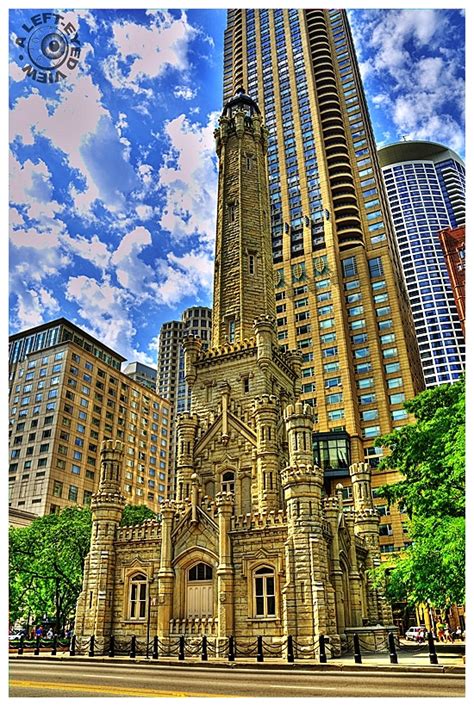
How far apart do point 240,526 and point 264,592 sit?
3.18 meters

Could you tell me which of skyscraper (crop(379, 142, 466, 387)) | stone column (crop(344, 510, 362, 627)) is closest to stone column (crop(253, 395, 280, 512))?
stone column (crop(344, 510, 362, 627))

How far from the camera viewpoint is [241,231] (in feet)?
137

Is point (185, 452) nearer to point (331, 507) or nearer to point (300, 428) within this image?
point (300, 428)

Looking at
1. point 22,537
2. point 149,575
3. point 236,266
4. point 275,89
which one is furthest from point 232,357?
point 275,89

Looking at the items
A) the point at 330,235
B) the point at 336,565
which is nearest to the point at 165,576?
the point at 336,565

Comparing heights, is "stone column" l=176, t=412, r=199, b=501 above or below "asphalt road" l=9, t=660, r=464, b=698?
above

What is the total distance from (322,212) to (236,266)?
197 feet

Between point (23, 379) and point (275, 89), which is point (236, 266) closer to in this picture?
point (23, 379)

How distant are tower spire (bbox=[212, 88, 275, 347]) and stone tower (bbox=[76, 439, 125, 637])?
1168 centimetres

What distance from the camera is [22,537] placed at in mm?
41281

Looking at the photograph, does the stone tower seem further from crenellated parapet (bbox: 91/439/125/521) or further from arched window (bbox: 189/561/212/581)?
arched window (bbox: 189/561/212/581)

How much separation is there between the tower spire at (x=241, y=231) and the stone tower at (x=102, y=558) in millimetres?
11677

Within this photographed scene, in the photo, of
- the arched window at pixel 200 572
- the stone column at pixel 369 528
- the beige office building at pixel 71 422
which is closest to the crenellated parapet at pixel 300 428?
the arched window at pixel 200 572

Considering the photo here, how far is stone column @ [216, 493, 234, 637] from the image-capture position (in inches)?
1014
